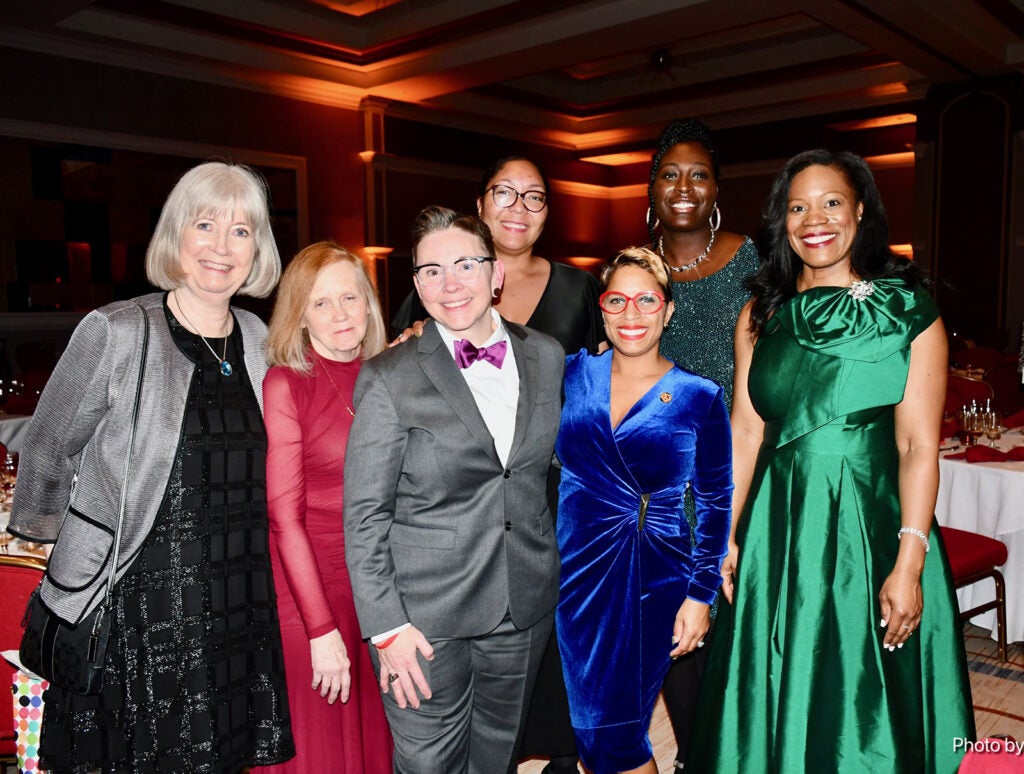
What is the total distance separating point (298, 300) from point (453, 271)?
0.44 metres

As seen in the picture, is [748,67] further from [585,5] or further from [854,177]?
[854,177]

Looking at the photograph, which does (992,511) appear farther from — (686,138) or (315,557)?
(315,557)

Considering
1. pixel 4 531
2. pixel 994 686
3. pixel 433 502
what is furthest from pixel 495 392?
pixel 994 686

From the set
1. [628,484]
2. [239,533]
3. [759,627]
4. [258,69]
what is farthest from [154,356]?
[258,69]

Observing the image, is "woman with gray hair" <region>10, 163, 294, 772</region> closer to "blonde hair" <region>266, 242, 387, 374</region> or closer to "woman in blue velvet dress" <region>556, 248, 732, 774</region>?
"blonde hair" <region>266, 242, 387, 374</region>

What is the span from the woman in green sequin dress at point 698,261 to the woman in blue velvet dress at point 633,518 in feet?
1.43

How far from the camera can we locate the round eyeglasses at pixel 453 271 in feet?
5.76

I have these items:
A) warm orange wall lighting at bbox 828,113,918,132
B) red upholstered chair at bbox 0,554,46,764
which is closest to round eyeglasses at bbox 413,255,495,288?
red upholstered chair at bbox 0,554,46,764

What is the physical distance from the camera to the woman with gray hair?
169cm

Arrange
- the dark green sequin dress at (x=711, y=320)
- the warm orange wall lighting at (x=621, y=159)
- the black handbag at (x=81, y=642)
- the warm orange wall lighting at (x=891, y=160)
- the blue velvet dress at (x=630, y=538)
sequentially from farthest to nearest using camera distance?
the warm orange wall lighting at (x=621, y=159) < the warm orange wall lighting at (x=891, y=160) < the dark green sequin dress at (x=711, y=320) < the blue velvet dress at (x=630, y=538) < the black handbag at (x=81, y=642)

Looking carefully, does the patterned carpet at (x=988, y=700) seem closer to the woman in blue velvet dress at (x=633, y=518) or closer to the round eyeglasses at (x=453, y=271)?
the woman in blue velvet dress at (x=633, y=518)

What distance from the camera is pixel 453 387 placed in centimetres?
175

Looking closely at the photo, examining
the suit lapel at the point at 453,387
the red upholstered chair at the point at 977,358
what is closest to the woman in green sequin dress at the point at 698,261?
the suit lapel at the point at 453,387

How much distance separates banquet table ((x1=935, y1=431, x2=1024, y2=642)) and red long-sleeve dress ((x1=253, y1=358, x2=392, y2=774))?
3.02 m
